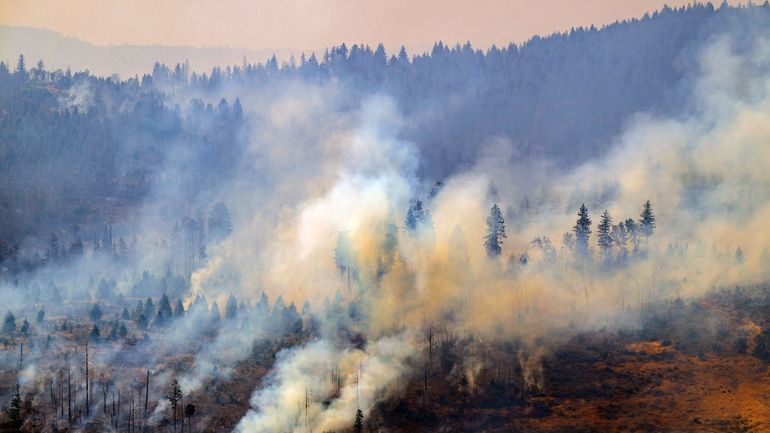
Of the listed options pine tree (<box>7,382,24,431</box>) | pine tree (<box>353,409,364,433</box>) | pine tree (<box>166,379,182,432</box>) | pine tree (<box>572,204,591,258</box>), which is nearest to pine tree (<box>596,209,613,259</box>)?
pine tree (<box>572,204,591,258</box>)

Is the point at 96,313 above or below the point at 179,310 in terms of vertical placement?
above

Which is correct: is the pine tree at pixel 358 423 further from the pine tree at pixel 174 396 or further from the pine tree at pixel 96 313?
the pine tree at pixel 96 313

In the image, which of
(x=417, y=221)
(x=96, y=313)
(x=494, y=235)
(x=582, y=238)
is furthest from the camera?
(x=417, y=221)

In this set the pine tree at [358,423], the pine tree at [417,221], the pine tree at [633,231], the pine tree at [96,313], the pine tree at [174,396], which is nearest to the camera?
the pine tree at [358,423]

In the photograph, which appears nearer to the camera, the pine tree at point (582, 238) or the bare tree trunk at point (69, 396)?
the bare tree trunk at point (69, 396)

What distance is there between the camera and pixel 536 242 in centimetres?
19812

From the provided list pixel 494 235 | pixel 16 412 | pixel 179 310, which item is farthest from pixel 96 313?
pixel 494 235

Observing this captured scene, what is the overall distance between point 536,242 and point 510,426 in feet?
248

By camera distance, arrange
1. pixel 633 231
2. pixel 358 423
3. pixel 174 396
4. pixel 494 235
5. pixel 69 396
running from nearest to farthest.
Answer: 1. pixel 358 423
2. pixel 69 396
3. pixel 174 396
4. pixel 633 231
5. pixel 494 235

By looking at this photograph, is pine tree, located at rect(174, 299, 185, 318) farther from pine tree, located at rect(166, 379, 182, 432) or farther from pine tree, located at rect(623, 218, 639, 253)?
pine tree, located at rect(623, 218, 639, 253)

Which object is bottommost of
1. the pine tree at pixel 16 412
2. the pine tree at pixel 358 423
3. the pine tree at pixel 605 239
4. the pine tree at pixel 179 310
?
the pine tree at pixel 358 423

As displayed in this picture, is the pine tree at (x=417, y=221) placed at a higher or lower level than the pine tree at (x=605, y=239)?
higher

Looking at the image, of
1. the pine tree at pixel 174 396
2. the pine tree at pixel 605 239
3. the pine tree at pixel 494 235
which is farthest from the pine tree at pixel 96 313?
the pine tree at pixel 605 239

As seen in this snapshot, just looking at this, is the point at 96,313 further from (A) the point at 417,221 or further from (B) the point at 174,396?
(A) the point at 417,221
